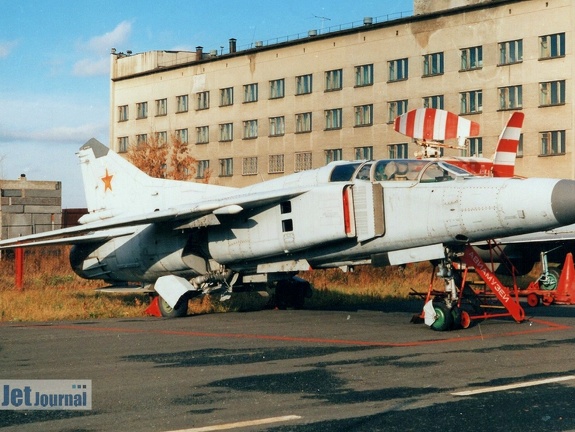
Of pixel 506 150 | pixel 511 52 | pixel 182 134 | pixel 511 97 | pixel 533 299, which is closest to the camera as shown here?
pixel 533 299

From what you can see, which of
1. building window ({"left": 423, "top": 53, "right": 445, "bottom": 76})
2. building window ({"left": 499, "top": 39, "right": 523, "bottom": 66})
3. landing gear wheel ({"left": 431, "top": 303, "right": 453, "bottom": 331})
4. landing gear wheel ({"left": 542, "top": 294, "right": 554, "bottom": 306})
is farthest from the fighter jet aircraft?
building window ({"left": 423, "top": 53, "right": 445, "bottom": 76})

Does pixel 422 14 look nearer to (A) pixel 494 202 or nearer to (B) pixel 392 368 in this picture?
(A) pixel 494 202

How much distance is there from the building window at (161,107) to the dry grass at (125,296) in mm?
40735

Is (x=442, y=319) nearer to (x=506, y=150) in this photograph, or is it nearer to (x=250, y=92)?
(x=506, y=150)

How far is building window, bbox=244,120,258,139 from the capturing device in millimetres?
65438

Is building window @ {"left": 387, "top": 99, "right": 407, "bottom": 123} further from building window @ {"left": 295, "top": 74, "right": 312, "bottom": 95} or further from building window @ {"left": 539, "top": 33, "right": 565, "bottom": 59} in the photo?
building window @ {"left": 539, "top": 33, "right": 565, "bottom": 59}

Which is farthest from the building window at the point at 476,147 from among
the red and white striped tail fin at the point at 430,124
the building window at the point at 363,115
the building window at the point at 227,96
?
the red and white striped tail fin at the point at 430,124

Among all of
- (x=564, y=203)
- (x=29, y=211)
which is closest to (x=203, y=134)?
(x=29, y=211)

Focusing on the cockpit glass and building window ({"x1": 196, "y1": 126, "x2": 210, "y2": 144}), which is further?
building window ({"x1": 196, "y1": 126, "x2": 210, "y2": 144})

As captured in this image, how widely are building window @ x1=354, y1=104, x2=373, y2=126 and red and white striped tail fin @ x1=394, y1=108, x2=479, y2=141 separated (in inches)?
1374

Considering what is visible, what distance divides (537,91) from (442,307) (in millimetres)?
39159

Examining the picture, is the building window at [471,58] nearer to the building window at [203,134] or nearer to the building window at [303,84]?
the building window at [303,84]

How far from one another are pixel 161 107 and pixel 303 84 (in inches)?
616

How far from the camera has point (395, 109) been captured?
56.6 meters
